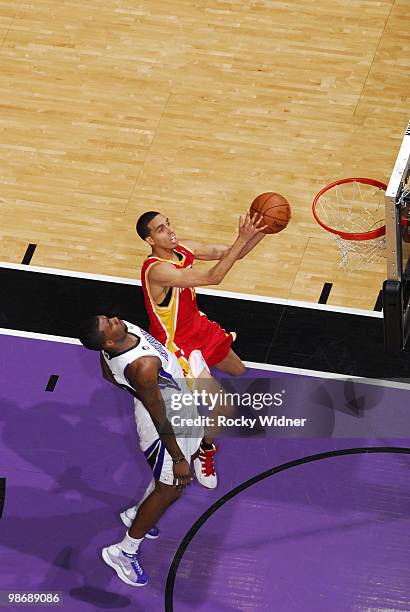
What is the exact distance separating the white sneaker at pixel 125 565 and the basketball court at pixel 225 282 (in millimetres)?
78

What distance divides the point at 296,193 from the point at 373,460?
2.71m

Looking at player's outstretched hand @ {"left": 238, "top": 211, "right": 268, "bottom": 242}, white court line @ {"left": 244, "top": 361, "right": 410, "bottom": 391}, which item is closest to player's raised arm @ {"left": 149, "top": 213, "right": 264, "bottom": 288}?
player's outstretched hand @ {"left": 238, "top": 211, "right": 268, "bottom": 242}

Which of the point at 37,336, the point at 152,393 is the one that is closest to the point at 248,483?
the point at 152,393

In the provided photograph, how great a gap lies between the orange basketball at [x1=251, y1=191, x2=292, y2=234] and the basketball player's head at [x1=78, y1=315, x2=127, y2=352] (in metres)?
1.35

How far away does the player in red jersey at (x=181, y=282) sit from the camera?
26.8 feet

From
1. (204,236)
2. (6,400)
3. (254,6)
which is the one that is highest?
(254,6)

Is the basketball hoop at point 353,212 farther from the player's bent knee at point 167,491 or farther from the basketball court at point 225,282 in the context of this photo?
the player's bent knee at point 167,491

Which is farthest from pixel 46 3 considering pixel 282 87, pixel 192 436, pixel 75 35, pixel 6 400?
pixel 192 436

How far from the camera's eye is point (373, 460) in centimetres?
875

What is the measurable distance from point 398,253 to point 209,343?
1.53 m

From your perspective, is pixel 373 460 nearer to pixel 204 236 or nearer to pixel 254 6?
pixel 204 236

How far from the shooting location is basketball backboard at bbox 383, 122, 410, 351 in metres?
7.56

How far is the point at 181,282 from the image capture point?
825 centimetres

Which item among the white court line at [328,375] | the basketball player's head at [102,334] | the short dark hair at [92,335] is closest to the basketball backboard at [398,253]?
the white court line at [328,375]
